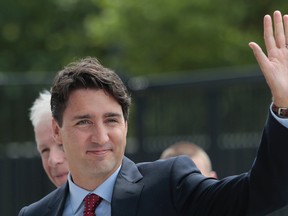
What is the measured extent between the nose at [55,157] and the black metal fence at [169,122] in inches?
146

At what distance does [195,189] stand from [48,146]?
177 centimetres

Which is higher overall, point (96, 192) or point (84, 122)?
point (84, 122)

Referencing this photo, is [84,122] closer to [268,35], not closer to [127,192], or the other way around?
[127,192]

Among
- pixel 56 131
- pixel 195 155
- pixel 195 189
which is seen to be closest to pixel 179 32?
pixel 195 155

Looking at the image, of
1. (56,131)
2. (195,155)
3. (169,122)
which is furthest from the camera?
(169,122)

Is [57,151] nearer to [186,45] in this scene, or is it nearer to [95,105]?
[95,105]

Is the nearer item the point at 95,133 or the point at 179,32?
the point at 95,133

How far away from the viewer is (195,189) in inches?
161

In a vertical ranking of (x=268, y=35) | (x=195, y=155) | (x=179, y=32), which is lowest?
(x=195, y=155)

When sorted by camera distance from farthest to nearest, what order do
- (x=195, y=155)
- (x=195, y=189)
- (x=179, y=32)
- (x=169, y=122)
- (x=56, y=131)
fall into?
(x=179, y=32) < (x=169, y=122) < (x=195, y=155) < (x=56, y=131) < (x=195, y=189)

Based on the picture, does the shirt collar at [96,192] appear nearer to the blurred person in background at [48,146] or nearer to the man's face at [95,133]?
the man's face at [95,133]

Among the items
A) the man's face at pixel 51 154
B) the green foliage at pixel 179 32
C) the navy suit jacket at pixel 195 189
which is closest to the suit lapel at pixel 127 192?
the navy suit jacket at pixel 195 189

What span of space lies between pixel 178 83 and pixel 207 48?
327 centimetres

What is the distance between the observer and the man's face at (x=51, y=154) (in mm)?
5500
